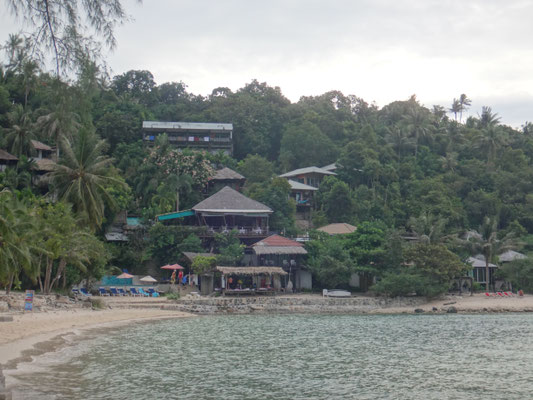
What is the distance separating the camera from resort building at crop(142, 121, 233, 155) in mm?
55312

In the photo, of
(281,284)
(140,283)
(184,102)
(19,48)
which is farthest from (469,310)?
(184,102)

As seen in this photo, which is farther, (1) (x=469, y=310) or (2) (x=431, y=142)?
(2) (x=431, y=142)

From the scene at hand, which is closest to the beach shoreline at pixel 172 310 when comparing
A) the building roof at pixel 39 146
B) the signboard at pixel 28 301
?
the signboard at pixel 28 301

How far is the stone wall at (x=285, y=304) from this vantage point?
2984 cm

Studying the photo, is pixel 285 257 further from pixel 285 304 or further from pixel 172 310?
pixel 172 310

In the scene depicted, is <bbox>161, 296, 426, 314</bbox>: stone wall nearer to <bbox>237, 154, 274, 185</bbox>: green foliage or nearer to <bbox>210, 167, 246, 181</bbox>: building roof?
<bbox>210, 167, 246, 181</bbox>: building roof

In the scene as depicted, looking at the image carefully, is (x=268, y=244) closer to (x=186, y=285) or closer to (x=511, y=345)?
(x=186, y=285)

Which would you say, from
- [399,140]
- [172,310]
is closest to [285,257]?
[172,310]

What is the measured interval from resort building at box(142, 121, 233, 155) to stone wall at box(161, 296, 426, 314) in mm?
26383

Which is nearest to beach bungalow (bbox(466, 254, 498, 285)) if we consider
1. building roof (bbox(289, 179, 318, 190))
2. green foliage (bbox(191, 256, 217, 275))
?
building roof (bbox(289, 179, 318, 190))

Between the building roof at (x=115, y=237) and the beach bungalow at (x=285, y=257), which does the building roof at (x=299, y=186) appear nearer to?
A: the beach bungalow at (x=285, y=257)

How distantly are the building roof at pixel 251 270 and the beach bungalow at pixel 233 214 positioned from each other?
4.49 meters

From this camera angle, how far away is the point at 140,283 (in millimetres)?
33844

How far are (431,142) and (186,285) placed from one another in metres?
34.8
